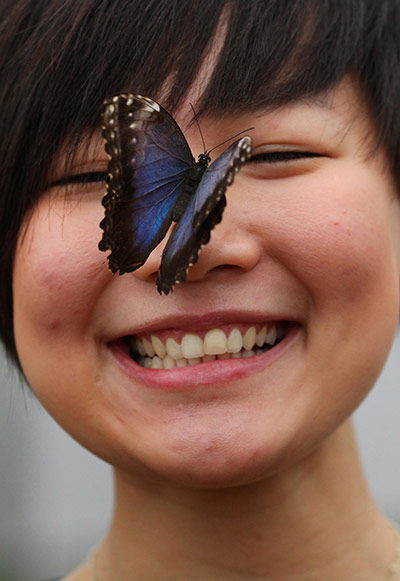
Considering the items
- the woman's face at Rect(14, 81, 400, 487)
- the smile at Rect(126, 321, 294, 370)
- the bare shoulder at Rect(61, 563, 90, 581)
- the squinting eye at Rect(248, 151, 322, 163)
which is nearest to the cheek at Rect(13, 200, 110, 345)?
the woman's face at Rect(14, 81, 400, 487)

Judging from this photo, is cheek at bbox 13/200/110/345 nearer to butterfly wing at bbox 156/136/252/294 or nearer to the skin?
the skin

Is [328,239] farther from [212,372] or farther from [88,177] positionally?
[88,177]

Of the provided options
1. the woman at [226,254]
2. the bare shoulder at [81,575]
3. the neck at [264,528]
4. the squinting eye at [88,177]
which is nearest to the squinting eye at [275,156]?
the woman at [226,254]

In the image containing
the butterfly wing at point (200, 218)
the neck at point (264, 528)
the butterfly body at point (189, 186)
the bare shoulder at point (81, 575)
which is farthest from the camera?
the bare shoulder at point (81, 575)

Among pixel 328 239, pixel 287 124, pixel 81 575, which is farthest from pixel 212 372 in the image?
pixel 81 575

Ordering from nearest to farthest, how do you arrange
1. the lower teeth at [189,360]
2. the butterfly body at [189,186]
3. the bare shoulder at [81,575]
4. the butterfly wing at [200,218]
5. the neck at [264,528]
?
the butterfly wing at [200,218] < the butterfly body at [189,186] < the lower teeth at [189,360] < the neck at [264,528] < the bare shoulder at [81,575]

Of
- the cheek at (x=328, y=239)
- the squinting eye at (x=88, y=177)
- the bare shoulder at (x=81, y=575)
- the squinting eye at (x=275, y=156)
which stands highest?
the squinting eye at (x=275, y=156)

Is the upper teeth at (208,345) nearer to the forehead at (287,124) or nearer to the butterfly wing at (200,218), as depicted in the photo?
the butterfly wing at (200,218)
